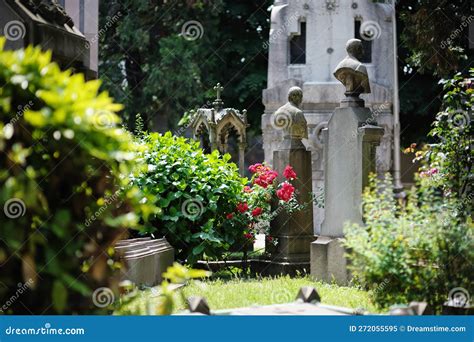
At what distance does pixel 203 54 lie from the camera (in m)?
26.0

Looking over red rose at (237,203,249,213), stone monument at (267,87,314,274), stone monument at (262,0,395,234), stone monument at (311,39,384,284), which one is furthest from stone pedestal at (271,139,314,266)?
stone monument at (262,0,395,234)

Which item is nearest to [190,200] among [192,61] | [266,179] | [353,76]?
[266,179]

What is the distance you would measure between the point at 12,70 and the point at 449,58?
9517 mm

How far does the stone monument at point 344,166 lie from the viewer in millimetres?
9148

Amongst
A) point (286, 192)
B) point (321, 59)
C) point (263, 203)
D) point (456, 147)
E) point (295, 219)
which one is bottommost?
point (295, 219)

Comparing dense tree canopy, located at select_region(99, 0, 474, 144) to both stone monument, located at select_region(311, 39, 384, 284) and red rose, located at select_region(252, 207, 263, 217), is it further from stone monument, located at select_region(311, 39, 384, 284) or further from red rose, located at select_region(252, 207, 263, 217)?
stone monument, located at select_region(311, 39, 384, 284)

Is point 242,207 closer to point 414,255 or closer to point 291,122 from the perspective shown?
point 291,122

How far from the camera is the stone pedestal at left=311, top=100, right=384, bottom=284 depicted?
360 inches

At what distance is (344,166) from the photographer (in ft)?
30.8

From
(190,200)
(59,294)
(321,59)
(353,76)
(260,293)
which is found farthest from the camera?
(321,59)

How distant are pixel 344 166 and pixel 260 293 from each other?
2242 mm

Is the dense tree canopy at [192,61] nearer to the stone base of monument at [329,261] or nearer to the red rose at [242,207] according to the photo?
the red rose at [242,207]
